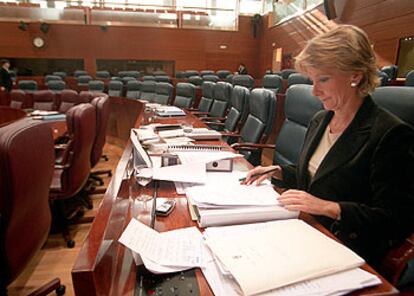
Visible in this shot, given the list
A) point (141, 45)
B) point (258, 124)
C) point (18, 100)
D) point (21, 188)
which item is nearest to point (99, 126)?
point (258, 124)

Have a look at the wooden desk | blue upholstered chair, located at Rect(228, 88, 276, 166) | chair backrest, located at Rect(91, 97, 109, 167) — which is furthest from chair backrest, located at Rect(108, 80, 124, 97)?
the wooden desk

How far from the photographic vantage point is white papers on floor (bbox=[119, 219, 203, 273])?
690 millimetres

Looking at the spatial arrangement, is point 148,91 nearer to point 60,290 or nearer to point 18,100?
point 18,100

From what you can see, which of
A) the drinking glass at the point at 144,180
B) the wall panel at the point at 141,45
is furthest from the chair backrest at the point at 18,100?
the wall panel at the point at 141,45

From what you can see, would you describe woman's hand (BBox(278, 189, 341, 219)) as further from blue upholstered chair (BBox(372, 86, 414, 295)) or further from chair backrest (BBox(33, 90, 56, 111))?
chair backrest (BBox(33, 90, 56, 111))

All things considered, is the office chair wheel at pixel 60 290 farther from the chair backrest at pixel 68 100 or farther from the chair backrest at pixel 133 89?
the chair backrest at pixel 133 89

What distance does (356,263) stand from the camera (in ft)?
2.18

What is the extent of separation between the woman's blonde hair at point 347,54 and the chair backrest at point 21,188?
1108 millimetres

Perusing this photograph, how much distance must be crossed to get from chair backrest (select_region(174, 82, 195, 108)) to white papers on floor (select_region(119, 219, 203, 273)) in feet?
12.3

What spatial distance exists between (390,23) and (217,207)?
247 inches

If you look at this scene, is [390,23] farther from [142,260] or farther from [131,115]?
[142,260]

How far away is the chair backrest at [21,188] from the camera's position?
1.09m

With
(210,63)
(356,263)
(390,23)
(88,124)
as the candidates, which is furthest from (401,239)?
(210,63)

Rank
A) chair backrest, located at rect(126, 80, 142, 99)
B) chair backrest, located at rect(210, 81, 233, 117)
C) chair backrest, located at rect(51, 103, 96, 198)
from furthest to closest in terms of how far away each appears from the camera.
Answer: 1. chair backrest, located at rect(126, 80, 142, 99)
2. chair backrest, located at rect(210, 81, 233, 117)
3. chair backrest, located at rect(51, 103, 96, 198)
